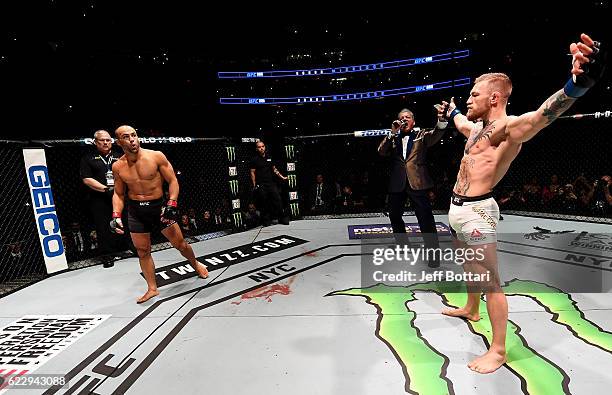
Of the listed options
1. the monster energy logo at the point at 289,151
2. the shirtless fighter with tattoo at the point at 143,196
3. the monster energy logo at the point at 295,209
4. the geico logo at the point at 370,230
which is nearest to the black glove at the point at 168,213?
the shirtless fighter with tattoo at the point at 143,196

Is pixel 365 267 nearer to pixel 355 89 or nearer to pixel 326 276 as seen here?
pixel 326 276

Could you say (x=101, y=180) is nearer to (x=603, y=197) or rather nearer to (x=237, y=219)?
(x=237, y=219)

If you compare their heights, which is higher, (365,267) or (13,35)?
(13,35)

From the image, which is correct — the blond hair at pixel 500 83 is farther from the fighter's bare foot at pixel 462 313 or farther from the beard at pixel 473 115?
the fighter's bare foot at pixel 462 313

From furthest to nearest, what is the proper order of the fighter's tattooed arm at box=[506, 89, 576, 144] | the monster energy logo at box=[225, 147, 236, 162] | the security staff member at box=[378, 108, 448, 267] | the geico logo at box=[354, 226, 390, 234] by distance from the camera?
the monster energy logo at box=[225, 147, 236, 162] < the geico logo at box=[354, 226, 390, 234] < the security staff member at box=[378, 108, 448, 267] < the fighter's tattooed arm at box=[506, 89, 576, 144]

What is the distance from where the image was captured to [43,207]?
352cm

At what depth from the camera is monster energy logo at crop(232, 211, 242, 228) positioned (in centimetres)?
551

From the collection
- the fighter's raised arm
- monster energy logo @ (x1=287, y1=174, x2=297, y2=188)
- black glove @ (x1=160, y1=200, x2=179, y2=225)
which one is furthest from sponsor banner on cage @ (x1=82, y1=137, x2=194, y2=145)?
the fighter's raised arm

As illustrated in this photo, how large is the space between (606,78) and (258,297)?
9.82 m

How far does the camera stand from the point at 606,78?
761 cm

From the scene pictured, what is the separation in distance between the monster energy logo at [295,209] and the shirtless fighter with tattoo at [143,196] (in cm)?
343

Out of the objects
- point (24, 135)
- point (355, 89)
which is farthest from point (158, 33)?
point (355, 89)

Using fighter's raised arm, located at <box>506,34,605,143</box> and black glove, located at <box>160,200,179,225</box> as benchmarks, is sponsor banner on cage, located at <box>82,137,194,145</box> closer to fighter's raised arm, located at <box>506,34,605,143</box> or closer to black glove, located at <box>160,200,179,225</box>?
black glove, located at <box>160,200,179,225</box>

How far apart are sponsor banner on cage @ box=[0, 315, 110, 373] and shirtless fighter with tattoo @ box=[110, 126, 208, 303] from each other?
47cm
